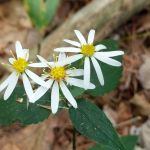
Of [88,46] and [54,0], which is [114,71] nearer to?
[88,46]

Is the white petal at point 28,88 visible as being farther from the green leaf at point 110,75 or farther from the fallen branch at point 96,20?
the fallen branch at point 96,20

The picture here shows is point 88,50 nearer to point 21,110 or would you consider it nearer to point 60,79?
point 60,79

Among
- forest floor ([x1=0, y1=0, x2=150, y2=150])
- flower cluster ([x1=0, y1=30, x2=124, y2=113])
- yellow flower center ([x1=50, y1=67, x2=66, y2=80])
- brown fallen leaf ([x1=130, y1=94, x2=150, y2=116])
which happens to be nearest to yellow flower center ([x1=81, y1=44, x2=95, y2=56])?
flower cluster ([x1=0, y1=30, x2=124, y2=113])

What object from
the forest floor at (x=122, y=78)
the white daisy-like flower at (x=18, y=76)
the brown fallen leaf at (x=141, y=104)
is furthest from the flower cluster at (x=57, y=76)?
the brown fallen leaf at (x=141, y=104)

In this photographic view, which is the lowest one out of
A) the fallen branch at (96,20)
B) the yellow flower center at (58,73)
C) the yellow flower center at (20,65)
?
the yellow flower center at (58,73)

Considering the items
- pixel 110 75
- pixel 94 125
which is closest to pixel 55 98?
pixel 94 125

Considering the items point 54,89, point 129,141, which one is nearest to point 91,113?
point 54,89
